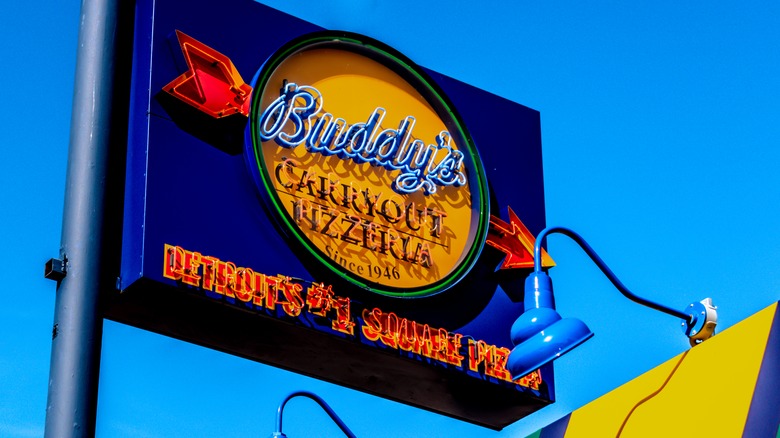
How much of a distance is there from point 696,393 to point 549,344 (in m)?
1.38

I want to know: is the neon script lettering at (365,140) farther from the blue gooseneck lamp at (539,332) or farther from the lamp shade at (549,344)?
the lamp shade at (549,344)

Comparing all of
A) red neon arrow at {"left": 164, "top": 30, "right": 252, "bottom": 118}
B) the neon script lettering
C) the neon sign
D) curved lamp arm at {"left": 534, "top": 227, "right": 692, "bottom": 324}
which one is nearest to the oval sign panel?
the neon script lettering

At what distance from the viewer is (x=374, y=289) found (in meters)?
13.4

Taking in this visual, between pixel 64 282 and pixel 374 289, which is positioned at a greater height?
pixel 374 289

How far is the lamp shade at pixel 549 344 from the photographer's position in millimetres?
9344

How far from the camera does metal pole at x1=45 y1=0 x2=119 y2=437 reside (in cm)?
739

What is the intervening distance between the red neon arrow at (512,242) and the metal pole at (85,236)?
719 cm

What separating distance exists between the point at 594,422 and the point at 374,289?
3154 millimetres

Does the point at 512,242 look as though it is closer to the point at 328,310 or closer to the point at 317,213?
the point at 317,213

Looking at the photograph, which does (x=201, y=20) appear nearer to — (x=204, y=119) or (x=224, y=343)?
(x=204, y=119)

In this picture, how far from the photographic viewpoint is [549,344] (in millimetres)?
9375

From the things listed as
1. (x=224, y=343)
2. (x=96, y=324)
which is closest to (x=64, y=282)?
(x=96, y=324)

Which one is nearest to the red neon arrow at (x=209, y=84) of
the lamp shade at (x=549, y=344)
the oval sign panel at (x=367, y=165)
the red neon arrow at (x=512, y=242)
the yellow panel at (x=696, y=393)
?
the oval sign panel at (x=367, y=165)

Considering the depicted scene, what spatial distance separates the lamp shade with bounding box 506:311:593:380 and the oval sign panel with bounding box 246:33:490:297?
4008 mm
